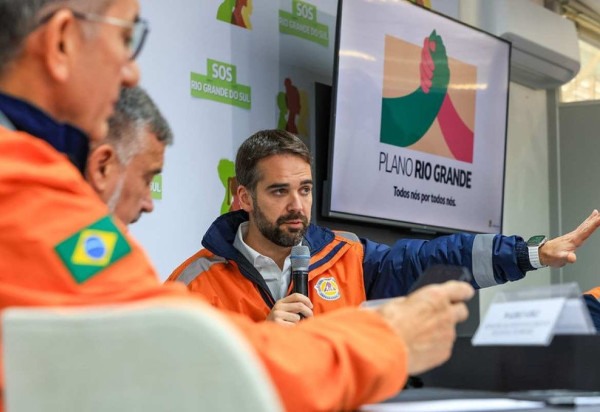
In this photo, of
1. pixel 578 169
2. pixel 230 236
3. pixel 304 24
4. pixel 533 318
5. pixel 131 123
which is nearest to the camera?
pixel 533 318

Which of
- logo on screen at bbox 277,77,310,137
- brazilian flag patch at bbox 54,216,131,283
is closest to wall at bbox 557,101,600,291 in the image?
logo on screen at bbox 277,77,310,137

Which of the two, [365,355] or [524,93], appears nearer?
[365,355]

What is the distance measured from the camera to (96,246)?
0.99m

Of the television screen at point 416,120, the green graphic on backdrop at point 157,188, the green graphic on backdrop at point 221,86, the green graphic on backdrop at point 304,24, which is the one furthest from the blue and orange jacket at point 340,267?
the green graphic on backdrop at point 304,24

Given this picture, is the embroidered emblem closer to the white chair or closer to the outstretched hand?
the outstretched hand

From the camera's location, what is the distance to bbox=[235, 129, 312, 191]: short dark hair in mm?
3314

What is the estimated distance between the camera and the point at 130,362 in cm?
77

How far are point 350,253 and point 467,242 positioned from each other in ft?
1.26

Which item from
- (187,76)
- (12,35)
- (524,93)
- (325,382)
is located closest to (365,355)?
(325,382)

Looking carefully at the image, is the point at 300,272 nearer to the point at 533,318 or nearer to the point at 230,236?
the point at 230,236

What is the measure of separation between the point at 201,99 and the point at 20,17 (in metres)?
2.67

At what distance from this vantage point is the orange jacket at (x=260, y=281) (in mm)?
3059

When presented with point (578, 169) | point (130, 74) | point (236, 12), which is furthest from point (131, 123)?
point (578, 169)

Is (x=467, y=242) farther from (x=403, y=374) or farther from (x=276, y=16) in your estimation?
(x=403, y=374)
